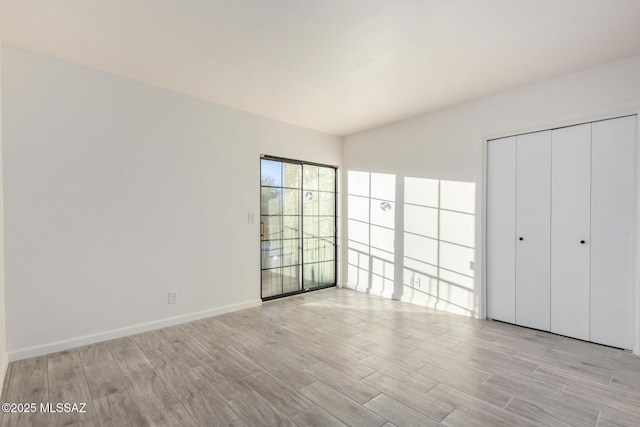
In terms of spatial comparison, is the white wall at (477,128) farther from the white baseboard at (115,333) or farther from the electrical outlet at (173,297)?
the electrical outlet at (173,297)

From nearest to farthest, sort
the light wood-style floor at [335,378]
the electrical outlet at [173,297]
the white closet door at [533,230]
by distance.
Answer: the light wood-style floor at [335,378], the white closet door at [533,230], the electrical outlet at [173,297]

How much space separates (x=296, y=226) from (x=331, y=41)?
3.04 metres

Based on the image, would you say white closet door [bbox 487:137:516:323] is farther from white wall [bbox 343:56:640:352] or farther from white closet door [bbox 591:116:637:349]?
white closet door [bbox 591:116:637:349]

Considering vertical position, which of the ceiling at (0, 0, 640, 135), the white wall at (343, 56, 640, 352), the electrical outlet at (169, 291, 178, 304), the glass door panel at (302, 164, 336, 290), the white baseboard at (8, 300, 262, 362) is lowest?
the white baseboard at (8, 300, 262, 362)

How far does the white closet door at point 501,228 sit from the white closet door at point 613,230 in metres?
0.74

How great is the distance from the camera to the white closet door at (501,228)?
3.73 metres

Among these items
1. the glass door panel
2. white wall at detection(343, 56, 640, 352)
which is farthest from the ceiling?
the glass door panel

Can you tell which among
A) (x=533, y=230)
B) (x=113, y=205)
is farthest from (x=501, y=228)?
(x=113, y=205)

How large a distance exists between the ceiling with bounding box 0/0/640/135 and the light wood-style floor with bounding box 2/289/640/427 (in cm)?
278

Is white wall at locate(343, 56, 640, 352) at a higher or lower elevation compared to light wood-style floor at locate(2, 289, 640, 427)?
higher

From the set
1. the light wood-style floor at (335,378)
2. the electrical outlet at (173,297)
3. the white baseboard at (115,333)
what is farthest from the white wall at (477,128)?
the electrical outlet at (173,297)

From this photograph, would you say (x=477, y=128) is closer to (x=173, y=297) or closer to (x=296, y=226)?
(x=296, y=226)

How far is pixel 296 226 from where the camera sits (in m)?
5.11

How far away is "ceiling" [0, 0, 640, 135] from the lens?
2.21 meters
